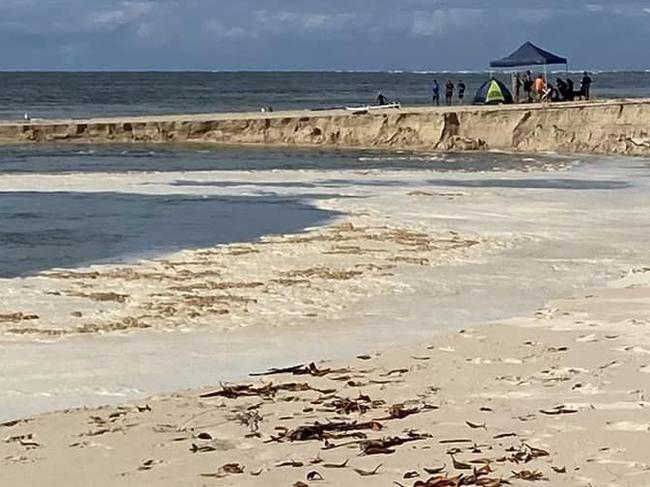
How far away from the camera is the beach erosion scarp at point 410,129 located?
44719 mm

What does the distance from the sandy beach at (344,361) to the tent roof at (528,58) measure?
2528 cm

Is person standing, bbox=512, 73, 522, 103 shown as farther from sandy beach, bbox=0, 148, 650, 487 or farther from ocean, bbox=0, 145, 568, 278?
sandy beach, bbox=0, 148, 650, 487

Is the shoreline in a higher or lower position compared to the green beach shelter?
lower

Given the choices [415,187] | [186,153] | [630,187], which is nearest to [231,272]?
[415,187]

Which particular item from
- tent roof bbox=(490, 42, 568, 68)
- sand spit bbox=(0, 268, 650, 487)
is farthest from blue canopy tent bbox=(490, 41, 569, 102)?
sand spit bbox=(0, 268, 650, 487)

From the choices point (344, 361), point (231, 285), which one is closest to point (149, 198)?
point (231, 285)

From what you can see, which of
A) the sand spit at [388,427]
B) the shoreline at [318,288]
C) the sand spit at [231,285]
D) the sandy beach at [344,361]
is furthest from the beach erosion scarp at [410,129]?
the sand spit at [388,427]

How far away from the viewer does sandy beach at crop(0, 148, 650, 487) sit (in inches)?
279

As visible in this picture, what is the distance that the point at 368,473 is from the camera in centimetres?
679

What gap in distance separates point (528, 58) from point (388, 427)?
39.8 metres

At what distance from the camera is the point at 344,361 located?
10547mm

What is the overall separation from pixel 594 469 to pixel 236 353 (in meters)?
4.84

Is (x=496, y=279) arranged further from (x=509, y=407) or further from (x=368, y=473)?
(x=368, y=473)

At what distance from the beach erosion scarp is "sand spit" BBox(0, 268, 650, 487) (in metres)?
34.6
